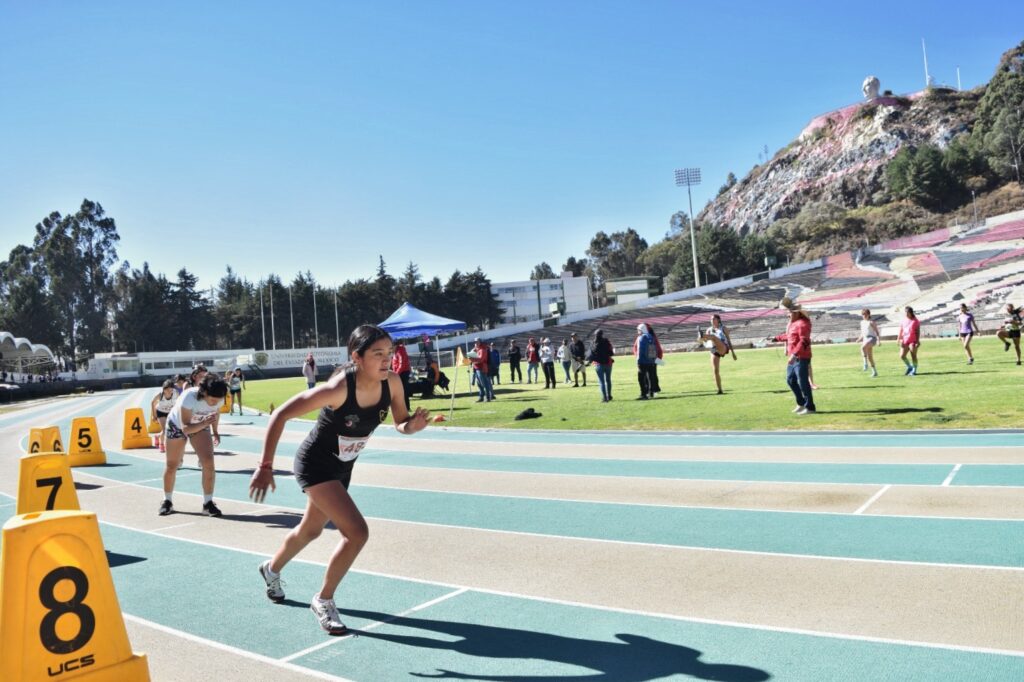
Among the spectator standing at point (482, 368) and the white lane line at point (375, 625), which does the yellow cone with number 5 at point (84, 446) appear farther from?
the white lane line at point (375, 625)

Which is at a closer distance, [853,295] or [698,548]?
[698,548]

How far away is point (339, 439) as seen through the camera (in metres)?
4.96

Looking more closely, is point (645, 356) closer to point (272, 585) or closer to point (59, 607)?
point (272, 585)

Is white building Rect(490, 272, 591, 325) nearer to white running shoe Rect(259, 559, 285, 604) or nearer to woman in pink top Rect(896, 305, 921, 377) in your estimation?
woman in pink top Rect(896, 305, 921, 377)

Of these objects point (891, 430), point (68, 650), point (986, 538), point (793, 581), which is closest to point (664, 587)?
point (793, 581)

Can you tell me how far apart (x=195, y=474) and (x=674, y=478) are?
27.7 ft

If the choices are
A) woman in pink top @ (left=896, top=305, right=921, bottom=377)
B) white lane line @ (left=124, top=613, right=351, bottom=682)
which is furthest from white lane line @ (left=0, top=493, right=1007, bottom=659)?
woman in pink top @ (left=896, top=305, right=921, bottom=377)

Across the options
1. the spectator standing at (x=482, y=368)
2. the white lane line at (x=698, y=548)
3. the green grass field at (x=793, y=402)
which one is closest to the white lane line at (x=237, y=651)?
the white lane line at (x=698, y=548)

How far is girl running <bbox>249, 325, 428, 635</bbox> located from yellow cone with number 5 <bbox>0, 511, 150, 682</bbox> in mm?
1115

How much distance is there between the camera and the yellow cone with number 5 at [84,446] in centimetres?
1579

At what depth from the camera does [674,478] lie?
388 inches

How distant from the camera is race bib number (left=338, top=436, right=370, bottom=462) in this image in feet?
16.2

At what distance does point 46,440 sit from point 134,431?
4761 millimetres

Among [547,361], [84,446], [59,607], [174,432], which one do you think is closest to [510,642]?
[59,607]
